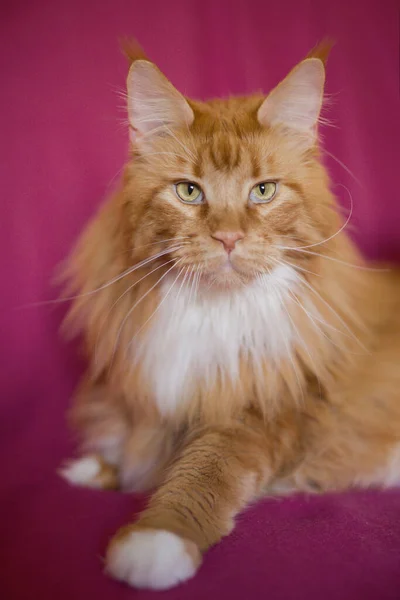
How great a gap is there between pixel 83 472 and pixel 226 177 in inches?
32.0

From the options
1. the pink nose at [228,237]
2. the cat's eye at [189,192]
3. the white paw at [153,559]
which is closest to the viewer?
the white paw at [153,559]

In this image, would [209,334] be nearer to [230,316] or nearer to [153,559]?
[230,316]

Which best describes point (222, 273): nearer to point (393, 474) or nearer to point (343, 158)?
point (393, 474)

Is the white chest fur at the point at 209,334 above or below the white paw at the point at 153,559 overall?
above

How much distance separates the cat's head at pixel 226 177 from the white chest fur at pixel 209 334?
0.08 meters

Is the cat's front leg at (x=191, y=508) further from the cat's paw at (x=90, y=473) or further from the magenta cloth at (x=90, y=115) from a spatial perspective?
the magenta cloth at (x=90, y=115)

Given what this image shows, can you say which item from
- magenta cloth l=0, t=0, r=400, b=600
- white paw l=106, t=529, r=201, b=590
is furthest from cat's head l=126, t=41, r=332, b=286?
white paw l=106, t=529, r=201, b=590

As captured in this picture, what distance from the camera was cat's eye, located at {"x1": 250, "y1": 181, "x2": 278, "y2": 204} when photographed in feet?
4.22

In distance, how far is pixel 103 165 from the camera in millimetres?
1884

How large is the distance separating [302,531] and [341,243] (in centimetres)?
69

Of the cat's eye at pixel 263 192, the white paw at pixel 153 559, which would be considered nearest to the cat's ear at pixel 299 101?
the cat's eye at pixel 263 192

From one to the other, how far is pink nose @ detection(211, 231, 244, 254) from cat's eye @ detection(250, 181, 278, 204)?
0.45 feet

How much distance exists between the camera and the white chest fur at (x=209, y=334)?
4.35 feet

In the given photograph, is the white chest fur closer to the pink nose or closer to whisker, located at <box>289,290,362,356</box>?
whisker, located at <box>289,290,362,356</box>
